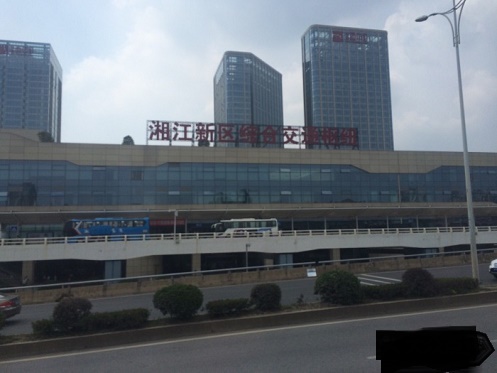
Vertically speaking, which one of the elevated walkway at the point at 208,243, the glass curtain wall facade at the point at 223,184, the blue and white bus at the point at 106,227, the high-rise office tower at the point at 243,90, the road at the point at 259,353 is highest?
the high-rise office tower at the point at 243,90

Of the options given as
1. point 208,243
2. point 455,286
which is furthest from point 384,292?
point 208,243

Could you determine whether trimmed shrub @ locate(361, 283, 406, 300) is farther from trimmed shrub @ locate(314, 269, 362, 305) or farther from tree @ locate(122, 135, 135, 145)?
tree @ locate(122, 135, 135, 145)

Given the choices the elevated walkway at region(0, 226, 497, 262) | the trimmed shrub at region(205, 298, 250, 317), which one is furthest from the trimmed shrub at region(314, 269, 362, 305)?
the elevated walkway at region(0, 226, 497, 262)

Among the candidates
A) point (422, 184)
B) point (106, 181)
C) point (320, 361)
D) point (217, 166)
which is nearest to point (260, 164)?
point (217, 166)

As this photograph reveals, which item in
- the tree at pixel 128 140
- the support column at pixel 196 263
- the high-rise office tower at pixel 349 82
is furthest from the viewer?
the high-rise office tower at pixel 349 82

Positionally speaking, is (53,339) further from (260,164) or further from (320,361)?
(260,164)

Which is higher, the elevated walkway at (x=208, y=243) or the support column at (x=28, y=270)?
the elevated walkway at (x=208, y=243)

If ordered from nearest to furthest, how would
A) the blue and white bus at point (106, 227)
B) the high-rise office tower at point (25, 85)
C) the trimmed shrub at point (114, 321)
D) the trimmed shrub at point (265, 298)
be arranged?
the trimmed shrub at point (114, 321) < the trimmed shrub at point (265, 298) < the blue and white bus at point (106, 227) < the high-rise office tower at point (25, 85)

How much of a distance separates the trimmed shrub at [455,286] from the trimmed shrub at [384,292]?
129cm

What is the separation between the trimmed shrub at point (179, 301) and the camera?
37.5 feet

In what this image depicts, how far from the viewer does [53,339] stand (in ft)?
32.7

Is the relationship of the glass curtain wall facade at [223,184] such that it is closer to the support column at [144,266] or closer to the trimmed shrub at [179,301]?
the support column at [144,266]

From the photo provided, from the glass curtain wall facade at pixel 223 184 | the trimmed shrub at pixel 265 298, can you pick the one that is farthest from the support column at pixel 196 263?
the trimmed shrub at pixel 265 298

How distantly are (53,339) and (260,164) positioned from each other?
40797 millimetres
